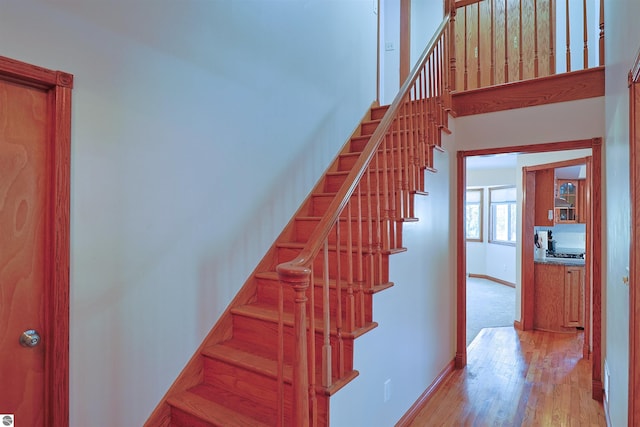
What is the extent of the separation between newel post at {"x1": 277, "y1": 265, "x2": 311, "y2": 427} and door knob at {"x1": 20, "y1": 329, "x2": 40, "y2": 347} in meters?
1.06

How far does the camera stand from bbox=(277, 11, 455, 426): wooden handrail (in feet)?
4.68

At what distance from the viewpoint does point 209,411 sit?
1879 millimetres

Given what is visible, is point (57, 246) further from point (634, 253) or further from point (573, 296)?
point (573, 296)

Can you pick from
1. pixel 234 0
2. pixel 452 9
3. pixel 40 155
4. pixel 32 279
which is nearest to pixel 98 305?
pixel 32 279

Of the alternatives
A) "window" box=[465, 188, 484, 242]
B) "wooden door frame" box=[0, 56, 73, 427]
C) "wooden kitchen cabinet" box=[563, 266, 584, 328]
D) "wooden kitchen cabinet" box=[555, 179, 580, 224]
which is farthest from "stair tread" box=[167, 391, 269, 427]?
"window" box=[465, 188, 484, 242]

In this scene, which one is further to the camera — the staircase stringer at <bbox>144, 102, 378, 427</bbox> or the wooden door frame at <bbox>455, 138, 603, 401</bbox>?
the wooden door frame at <bbox>455, 138, 603, 401</bbox>

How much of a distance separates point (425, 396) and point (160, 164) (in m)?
2.40

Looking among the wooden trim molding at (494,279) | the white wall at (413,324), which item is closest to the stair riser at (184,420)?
the white wall at (413,324)

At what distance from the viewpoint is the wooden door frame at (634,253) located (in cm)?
145

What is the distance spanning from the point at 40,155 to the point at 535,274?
15.8 feet

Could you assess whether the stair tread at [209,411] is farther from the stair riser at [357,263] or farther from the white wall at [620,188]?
the white wall at [620,188]

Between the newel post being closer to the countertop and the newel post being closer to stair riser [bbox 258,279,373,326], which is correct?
stair riser [bbox 258,279,373,326]

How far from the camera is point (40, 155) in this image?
60.2 inches

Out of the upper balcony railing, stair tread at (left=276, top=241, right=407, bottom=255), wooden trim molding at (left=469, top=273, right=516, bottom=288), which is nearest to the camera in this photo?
stair tread at (left=276, top=241, right=407, bottom=255)
